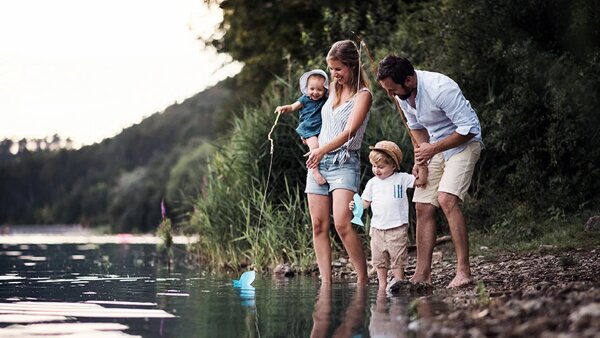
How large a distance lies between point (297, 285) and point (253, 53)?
21.7m

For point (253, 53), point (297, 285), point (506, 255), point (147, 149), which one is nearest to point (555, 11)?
point (506, 255)

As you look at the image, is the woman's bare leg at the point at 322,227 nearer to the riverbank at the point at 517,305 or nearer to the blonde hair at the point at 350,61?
the blonde hair at the point at 350,61

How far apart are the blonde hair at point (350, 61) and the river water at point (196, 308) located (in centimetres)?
164

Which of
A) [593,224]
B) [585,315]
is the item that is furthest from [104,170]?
[585,315]

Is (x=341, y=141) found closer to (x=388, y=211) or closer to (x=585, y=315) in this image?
(x=388, y=211)

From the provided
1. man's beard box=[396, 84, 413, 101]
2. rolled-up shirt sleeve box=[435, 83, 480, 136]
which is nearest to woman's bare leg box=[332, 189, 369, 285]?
man's beard box=[396, 84, 413, 101]

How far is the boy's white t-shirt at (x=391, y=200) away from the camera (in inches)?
377

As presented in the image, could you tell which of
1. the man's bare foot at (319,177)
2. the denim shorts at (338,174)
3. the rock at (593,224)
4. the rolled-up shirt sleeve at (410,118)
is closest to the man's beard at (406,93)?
the rolled-up shirt sleeve at (410,118)

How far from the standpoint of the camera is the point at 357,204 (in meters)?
9.20

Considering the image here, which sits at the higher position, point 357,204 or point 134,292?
point 357,204

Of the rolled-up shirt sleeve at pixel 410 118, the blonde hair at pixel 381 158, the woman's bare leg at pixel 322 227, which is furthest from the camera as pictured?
A: the blonde hair at pixel 381 158

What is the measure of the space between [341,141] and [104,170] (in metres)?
115

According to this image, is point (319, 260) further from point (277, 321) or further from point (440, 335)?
point (440, 335)

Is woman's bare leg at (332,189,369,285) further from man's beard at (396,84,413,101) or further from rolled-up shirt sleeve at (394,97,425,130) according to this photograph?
man's beard at (396,84,413,101)
